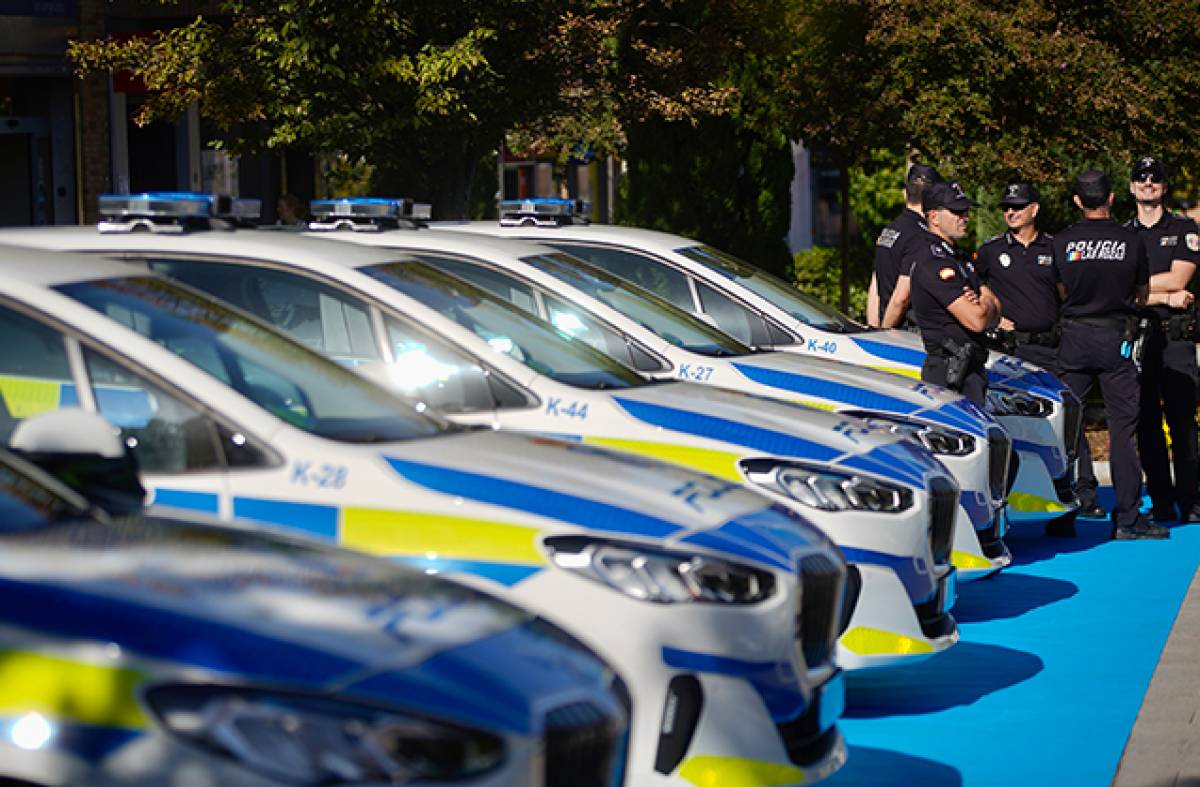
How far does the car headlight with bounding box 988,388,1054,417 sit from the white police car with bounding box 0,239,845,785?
213 inches

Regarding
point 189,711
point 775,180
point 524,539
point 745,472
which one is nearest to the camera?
point 189,711

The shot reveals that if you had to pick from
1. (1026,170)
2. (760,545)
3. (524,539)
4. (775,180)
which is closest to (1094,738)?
(760,545)

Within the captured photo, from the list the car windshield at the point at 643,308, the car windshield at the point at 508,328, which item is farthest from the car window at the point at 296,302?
the car windshield at the point at 643,308

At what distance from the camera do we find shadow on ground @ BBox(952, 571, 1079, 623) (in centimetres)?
881

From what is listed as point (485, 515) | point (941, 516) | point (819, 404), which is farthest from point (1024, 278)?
point (485, 515)

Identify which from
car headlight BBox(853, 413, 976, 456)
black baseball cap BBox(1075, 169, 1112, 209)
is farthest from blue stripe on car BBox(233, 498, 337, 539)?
black baseball cap BBox(1075, 169, 1112, 209)

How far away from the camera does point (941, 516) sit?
697 cm

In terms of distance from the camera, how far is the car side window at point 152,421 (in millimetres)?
4719

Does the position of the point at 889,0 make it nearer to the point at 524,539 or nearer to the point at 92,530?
the point at 524,539

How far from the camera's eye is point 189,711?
290cm

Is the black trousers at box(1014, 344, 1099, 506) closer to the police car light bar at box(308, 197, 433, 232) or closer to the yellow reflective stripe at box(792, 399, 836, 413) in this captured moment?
the yellow reflective stripe at box(792, 399, 836, 413)

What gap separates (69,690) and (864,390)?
6.20 m

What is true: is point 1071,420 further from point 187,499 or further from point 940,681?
point 187,499

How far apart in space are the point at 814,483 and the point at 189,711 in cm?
392
